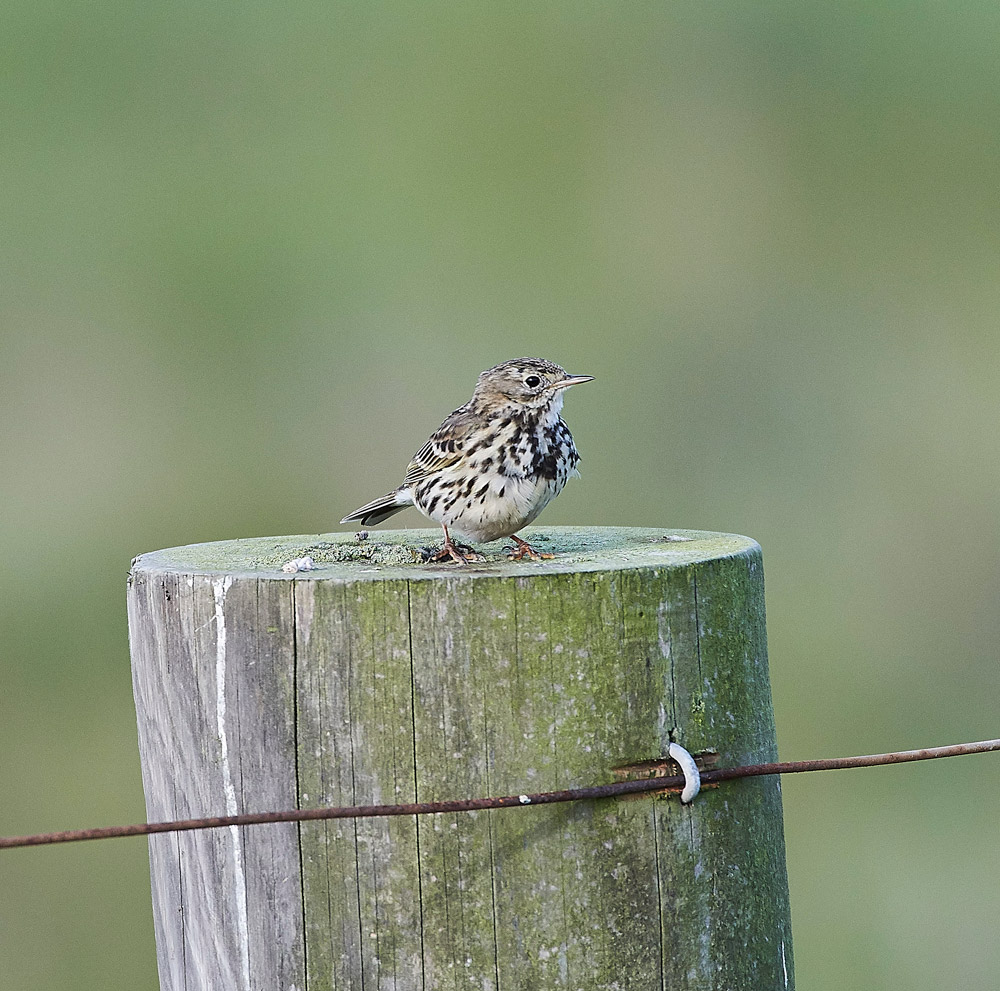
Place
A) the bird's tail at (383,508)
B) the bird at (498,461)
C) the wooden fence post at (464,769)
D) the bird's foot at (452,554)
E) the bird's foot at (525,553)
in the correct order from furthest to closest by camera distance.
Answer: the bird's tail at (383,508) → the bird at (498,461) → the bird's foot at (452,554) → the bird's foot at (525,553) → the wooden fence post at (464,769)

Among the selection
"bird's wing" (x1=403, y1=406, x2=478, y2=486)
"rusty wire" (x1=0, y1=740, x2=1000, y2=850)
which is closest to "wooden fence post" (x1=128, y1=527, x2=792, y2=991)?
"rusty wire" (x1=0, y1=740, x2=1000, y2=850)

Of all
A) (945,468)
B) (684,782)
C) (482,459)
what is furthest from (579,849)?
(945,468)

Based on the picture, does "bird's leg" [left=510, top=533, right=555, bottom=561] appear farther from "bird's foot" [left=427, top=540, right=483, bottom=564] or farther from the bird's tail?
the bird's tail

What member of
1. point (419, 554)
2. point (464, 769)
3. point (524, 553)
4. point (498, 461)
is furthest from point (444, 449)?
point (464, 769)

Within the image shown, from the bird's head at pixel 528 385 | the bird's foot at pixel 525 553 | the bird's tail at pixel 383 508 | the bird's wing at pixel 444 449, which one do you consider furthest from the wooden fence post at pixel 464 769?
the bird's tail at pixel 383 508

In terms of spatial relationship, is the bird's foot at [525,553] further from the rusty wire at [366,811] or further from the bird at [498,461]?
the rusty wire at [366,811]

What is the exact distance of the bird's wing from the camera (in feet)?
14.0

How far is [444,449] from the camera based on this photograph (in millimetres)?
4348

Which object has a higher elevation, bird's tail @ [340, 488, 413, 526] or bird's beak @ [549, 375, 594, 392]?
bird's beak @ [549, 375, 594, 392]

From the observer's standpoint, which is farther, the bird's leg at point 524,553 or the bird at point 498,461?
the bird at point 498,461

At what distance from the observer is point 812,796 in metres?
7.54

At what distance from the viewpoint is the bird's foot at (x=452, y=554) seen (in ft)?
11.9

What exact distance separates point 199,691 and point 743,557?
112 centimetres

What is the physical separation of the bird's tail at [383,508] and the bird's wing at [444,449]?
49 mm
